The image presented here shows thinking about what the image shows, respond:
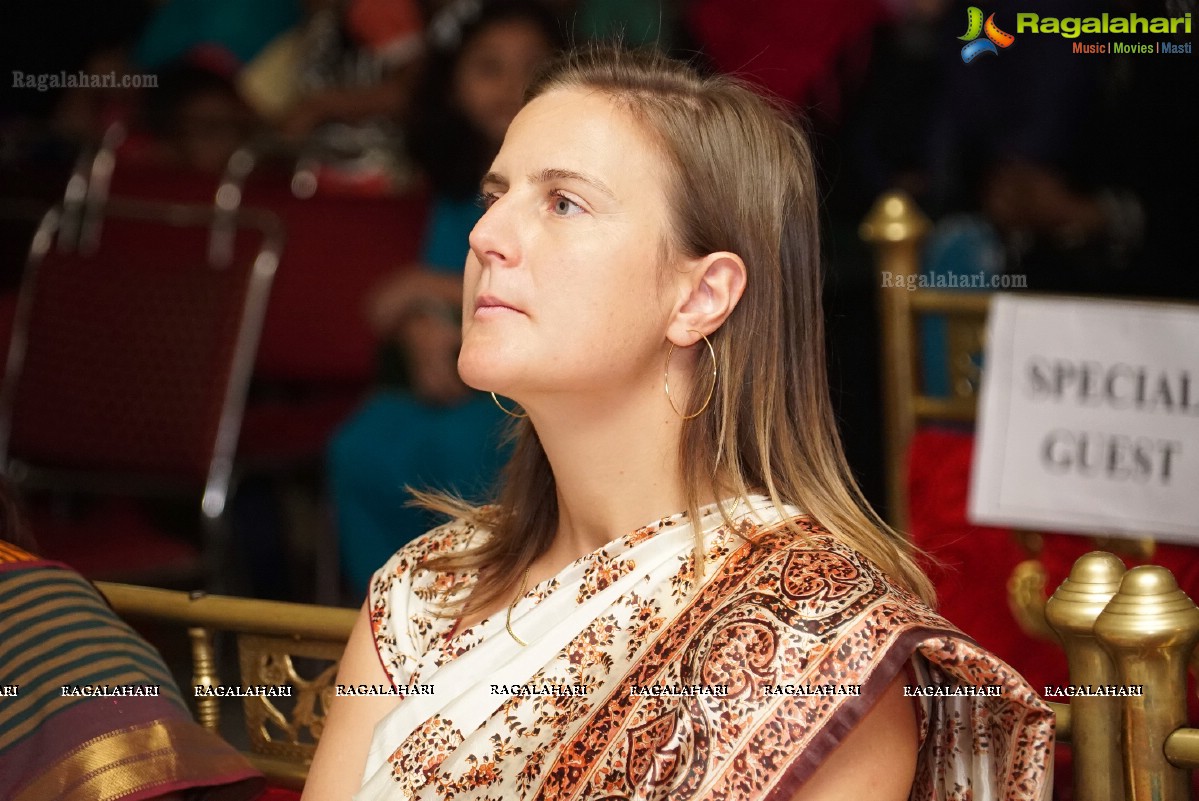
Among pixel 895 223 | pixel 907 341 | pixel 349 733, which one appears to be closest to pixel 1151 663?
pixel 349 733

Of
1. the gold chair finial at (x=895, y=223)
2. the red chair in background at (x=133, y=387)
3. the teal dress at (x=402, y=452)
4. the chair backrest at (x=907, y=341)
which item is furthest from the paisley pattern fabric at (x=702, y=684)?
the teal dress at (x=402, y=452)

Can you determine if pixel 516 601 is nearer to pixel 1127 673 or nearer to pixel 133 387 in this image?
pixel 1127 673

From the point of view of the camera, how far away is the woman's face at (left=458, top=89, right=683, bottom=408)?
1362 mm

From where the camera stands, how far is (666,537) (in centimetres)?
140

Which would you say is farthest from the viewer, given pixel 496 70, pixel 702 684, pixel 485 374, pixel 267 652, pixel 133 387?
pixel 496 70

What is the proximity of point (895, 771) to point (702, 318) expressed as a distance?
0.46m

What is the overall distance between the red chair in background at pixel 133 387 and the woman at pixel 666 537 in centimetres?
147

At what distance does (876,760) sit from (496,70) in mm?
2713

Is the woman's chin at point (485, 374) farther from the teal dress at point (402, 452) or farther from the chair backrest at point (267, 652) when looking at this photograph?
the teal dress at point (402, 452)

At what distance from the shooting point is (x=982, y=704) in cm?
126

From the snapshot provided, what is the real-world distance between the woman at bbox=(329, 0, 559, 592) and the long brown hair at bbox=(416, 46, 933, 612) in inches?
75.2

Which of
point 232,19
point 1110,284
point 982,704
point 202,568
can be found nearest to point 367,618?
point 982,704

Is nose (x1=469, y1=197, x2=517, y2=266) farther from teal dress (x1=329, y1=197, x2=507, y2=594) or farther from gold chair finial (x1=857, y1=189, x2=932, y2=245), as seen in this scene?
teal dress (x1=329, y1=197, x2=507, y2=594)

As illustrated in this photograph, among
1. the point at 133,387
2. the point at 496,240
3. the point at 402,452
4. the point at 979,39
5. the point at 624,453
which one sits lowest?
the point at 402,452
